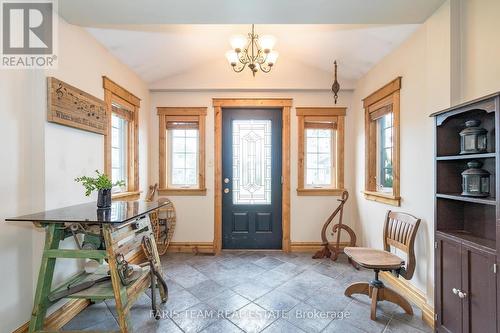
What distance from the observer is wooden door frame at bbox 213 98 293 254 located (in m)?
3.60

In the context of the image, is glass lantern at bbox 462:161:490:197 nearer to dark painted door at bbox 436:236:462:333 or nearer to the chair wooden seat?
dark painted door at bbox 436:236:462:333

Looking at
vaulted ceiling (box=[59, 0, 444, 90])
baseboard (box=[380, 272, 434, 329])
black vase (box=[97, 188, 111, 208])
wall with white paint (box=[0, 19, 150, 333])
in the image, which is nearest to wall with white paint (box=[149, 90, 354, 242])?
vaulted ceiling (box=[59, 0, 444, 90])

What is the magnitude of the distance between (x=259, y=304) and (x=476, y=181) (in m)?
1.93

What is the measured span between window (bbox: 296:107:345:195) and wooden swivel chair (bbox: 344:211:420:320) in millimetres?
1264

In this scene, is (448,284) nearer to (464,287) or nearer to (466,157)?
(464,287)

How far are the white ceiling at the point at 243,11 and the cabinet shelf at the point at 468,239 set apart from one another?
1.70 meters

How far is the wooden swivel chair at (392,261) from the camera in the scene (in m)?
2.10

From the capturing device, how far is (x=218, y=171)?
3631 millimetres

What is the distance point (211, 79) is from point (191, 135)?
87cm

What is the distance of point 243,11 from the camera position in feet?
6.31

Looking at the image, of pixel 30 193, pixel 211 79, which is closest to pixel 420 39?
pixel 211 79

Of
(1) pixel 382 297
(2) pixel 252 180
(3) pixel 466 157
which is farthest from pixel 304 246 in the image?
(3) pixel 466 157

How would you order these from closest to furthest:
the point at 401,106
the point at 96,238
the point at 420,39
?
the point at 96,238 < the point at 420,39 < the point at 401,106

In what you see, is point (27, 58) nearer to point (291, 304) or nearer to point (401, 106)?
point (291, 304)
